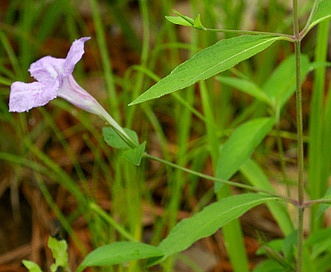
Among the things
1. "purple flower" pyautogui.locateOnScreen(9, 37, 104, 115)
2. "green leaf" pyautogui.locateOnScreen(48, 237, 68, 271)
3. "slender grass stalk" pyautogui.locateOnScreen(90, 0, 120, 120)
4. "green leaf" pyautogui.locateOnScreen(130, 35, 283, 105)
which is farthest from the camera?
"slender grass stalk" pyautogui.locateOnScreen(90, 0, 120, 120)

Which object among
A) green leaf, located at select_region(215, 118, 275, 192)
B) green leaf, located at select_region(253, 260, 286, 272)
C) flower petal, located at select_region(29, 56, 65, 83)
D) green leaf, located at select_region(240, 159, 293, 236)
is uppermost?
flower petal, located at select_region(29, 56, 65, 83)

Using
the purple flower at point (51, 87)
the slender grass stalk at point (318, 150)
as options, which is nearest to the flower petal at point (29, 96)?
the purple flower at point (51, 87)

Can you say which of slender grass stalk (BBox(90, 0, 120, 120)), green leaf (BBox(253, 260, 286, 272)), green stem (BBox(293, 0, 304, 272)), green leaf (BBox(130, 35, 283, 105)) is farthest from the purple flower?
slender grass stalk (BBox(90, 0, 120, 120))

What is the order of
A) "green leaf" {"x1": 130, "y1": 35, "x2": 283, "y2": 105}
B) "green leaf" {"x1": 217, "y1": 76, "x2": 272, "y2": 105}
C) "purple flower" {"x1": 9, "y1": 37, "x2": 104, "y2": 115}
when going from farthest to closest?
"green leaf" {"x1": 217, "y1": 76, "x2": 272, "y2": 105} < "purple flower" {"x1": 9, "y1": 37, "x2": 104, "y2": 115} < "green leaf" {"x1": 130, "y1": 35, "x2": 283, "y2": 105}

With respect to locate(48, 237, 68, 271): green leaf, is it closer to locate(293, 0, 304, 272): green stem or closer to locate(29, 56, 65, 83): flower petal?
locate(29, 56, 65, 83): flower petal

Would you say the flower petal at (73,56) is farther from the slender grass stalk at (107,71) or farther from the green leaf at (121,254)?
the slender grass stalk at (107,71)

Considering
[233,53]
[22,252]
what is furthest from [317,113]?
[22,252]
